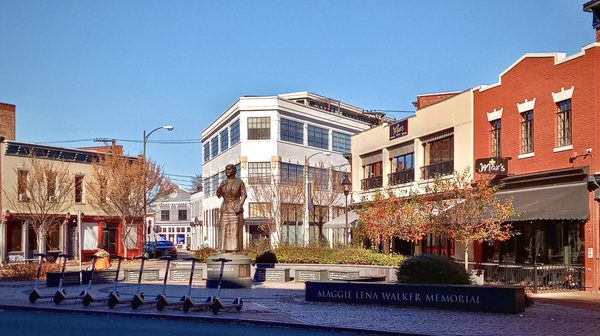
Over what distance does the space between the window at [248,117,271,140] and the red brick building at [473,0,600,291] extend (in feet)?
107

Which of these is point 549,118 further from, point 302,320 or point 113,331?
point 113,331

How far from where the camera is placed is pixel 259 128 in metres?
62.3

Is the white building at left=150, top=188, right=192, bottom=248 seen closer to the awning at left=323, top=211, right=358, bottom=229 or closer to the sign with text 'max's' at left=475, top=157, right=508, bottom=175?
the awning at left=323, top=211, right=358, bottom=229

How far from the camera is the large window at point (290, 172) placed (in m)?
61.4

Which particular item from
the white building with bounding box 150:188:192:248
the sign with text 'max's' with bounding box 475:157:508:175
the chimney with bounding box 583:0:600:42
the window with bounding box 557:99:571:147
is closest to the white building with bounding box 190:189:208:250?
the white building with bounding box 150:188:192:248

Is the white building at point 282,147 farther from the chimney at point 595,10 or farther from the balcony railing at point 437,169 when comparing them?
the chimney at point 595,10

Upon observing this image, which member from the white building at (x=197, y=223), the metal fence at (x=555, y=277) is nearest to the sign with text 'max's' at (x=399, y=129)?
the metal fence at (x=555, y=277)

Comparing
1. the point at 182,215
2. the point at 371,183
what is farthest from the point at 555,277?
the point at 182,215

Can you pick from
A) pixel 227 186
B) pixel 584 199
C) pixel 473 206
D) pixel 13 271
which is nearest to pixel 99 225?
pixel 13 271

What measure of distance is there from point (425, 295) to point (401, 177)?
21.9 metres

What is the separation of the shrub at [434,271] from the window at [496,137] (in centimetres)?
1300

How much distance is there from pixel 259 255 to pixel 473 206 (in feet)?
30.7

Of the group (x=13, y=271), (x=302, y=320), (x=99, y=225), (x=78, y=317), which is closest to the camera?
(x=302, y=320)

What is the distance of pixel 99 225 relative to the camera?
53.8m
